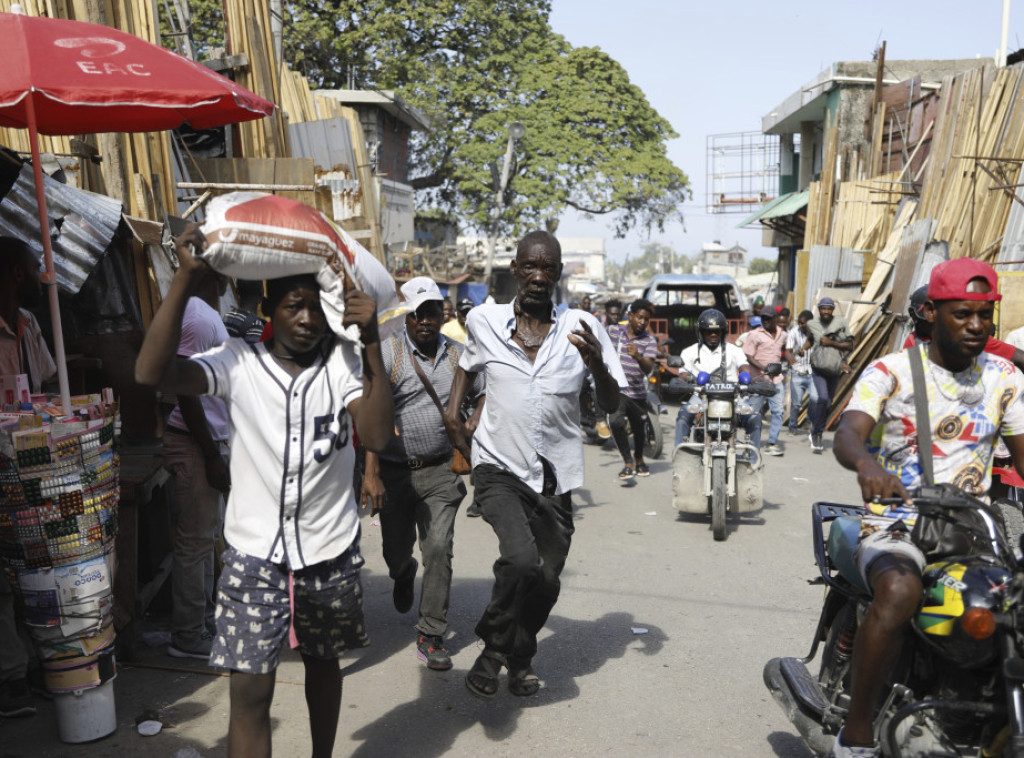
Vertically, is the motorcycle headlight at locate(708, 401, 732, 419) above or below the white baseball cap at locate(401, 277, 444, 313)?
below

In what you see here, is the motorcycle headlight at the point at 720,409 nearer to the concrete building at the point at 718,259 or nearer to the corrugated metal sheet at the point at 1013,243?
the corrugated metal sheet at the point at 1013,243

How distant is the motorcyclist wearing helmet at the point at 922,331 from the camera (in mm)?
3950

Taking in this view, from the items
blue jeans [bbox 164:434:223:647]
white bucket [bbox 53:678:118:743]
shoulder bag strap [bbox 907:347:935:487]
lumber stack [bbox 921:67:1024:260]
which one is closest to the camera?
shoulder bag strap [bbox 907:347:935:487]

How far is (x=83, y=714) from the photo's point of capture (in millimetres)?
4113

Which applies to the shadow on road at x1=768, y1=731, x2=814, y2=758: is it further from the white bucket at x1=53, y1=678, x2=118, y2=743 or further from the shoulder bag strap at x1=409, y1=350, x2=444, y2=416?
the white bucket at x1=53, y1=678, x2=118, y2=743

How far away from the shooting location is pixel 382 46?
29141 mm

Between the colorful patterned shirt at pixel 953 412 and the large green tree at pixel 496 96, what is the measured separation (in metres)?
26.7

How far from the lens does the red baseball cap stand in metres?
3.43

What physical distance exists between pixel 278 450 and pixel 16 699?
2265 mm

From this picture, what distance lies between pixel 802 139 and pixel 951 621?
103 feet

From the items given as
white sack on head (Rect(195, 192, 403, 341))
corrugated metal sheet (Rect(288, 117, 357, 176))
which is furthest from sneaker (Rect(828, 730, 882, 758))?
corrugated metal sheet (Rect(288, 117, 357, 176))

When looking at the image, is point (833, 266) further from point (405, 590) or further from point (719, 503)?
point (405, 590)

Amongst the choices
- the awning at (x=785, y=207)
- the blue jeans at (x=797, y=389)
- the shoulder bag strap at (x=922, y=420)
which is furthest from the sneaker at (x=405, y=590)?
the awning at (x=785, y=207)

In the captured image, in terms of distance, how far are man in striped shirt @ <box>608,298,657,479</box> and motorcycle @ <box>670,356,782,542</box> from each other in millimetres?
1884
